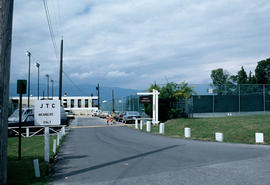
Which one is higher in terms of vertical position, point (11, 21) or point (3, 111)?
point (11, 21)

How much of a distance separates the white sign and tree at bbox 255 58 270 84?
6968cm

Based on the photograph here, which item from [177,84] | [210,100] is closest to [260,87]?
[210,100]

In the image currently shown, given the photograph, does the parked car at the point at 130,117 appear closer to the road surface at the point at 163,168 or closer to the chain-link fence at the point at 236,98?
the chain-link fence at the point at 236,98

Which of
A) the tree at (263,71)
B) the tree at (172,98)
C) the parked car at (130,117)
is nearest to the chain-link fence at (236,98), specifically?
the tree at (172,98)

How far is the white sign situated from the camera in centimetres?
1016

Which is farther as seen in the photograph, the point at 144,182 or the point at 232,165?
the point at 232,165

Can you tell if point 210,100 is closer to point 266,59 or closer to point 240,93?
point 240,93

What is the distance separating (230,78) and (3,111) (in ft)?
270

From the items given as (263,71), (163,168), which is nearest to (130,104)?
(163,168)

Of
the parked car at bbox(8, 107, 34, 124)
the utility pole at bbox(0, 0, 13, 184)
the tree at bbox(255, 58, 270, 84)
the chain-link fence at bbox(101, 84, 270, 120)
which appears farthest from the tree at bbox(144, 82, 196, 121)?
the tree at bbox(255, 58, 270, 84)

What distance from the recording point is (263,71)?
7388 centimetres

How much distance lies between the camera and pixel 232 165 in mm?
9148

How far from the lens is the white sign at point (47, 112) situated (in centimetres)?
1016

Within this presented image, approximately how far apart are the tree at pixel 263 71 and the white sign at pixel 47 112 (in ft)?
229
